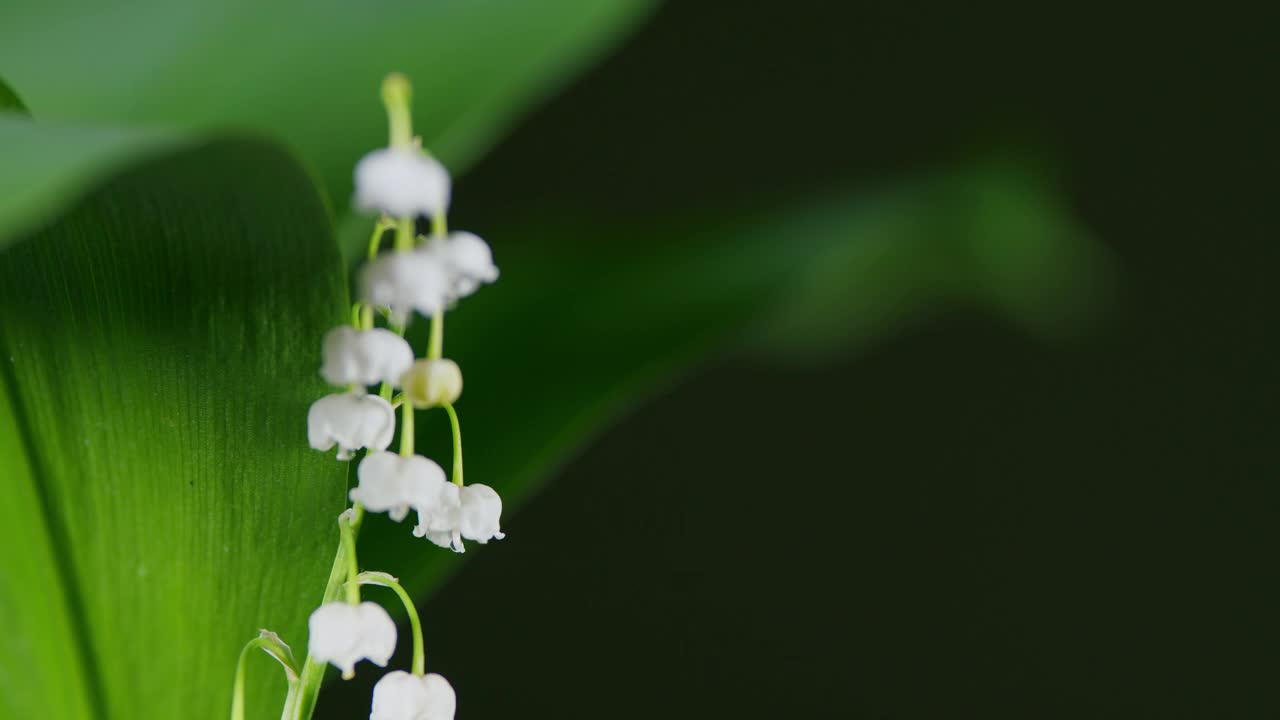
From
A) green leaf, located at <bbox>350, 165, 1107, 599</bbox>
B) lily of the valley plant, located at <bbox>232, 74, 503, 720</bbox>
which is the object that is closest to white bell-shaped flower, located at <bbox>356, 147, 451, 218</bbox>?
lily of the valley plant, located at <bbox>232, 74, 503, 720</bbox>

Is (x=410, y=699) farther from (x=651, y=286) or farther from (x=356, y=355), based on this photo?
(x=651, y=286)

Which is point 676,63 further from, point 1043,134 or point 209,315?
point 209,315

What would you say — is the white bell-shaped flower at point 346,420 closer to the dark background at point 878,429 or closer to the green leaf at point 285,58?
the green leaf at point 285,58

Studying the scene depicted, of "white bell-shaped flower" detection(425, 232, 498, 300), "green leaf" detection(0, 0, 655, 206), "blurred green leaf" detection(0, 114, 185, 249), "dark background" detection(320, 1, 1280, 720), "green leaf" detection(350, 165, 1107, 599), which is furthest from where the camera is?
"dark background" detection(320, 1, 1280, 720)

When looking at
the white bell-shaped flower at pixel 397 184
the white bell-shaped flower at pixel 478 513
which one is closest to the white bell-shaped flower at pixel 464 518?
the white bell-shaped flower at pixel 478 513

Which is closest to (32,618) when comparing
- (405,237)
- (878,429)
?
(405,237)

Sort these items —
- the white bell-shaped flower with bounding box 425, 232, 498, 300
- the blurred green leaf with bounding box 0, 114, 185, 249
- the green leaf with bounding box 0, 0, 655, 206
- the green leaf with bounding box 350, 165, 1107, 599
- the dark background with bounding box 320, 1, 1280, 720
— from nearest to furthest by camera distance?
the blurred green leaf with bounding box 0, 114, 185, 249 → the white bell-shaped flower with bounding box 425, 232, 498, 300 → the green leaf with bounding box 0, 0, 655, 206 → the green leaf with bounding box 350, 165, 1107, 599 → the dark background with bounding box 320, 1, 1280, 720

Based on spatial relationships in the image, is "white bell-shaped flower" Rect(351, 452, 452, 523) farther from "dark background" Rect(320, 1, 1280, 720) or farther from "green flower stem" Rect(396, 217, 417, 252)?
"dark background" Rect(320, 1, 1280, 720)
